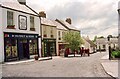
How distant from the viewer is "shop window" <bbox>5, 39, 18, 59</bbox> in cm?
2694

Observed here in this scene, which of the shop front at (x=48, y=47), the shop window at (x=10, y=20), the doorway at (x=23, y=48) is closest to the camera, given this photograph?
the shop window at (x=10, y=20)

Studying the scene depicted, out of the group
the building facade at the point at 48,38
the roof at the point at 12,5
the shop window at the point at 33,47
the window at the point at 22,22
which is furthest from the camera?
A: the building facade at the point at 48,38

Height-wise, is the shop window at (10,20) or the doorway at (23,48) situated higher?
the shop window at (10,20)

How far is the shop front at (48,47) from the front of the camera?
126 feet

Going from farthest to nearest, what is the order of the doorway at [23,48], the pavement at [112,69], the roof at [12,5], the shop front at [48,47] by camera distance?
1. the shop front at [48,47]
2. the doorway at [23,48]
3. the roof at [12,5]
4. the pavement at [112,69]

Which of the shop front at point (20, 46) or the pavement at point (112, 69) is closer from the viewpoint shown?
the pavement at point (112, 69)

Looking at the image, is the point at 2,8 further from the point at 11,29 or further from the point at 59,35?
the point at 59,35

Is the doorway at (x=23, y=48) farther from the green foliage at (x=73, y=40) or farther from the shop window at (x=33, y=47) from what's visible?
the green foliage at (x=73, y=40)

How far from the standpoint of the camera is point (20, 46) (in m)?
29.7

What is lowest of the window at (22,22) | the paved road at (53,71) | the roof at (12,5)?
the paved road at (53,71)

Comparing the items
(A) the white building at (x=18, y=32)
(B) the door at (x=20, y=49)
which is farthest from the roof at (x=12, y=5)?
(B) the door at (x=20, y=49)

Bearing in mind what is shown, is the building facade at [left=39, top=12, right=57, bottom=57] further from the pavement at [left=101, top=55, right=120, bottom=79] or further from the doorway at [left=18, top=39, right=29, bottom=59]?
the pavement at [left=101, top=55, right=120, bottom=79]

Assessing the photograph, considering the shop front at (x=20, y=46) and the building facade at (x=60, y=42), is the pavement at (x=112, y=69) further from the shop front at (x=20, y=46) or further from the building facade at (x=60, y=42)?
the building facade at (x=60, y=42)

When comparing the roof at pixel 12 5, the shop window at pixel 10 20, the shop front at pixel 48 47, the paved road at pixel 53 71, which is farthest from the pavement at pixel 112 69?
the shop front at pixel 48 47
